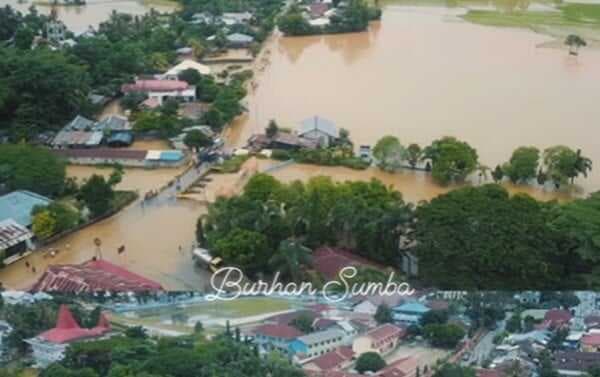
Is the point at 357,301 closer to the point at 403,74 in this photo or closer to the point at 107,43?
the point at 403,74

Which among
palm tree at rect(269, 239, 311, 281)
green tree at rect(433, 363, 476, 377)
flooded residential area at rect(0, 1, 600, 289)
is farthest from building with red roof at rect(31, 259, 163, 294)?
green tree at rect(433, 363, 476, 377)

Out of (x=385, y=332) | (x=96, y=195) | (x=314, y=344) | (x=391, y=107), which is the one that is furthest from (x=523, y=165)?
(x=314, y=344)

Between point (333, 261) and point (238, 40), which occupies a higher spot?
point (238, 40)

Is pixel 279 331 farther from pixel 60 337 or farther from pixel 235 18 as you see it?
pixel 235 18

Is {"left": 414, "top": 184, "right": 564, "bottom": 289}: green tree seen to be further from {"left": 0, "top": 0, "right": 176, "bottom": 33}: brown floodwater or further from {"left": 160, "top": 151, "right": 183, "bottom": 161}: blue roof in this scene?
{"left": 0, "top": 0, "right": 176, "bottom": 33}: brown floodwater

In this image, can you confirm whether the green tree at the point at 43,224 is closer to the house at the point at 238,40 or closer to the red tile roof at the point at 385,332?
the red tile roof at the point at 385,332
